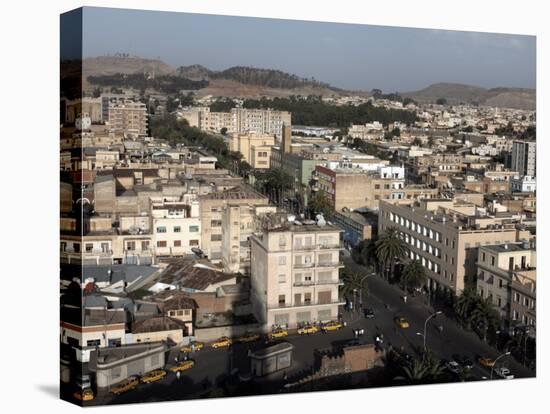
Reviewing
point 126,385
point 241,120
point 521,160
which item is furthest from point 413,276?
point 521,160

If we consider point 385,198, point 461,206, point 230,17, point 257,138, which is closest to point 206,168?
point 257,138

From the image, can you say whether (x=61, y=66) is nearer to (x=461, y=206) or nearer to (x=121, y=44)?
(x=121, y=44)

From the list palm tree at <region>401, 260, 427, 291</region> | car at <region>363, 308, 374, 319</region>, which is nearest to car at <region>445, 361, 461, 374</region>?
car at <region>363, 308, 374, 319</region>

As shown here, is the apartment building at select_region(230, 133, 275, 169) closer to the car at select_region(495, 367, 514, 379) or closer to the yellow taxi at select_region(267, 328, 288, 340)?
the yellow taxi at select_region(267, 328, 288, 340)

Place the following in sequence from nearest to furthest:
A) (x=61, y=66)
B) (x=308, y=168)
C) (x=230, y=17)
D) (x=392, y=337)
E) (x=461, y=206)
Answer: (x=61, y=66)
(x=230, y=17)
(x=392, y=337)
(x=461, y=206)
(x=308, y=168)

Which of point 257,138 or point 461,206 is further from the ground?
point 257,138

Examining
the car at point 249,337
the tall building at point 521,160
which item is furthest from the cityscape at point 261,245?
the tall building at point 521,160
